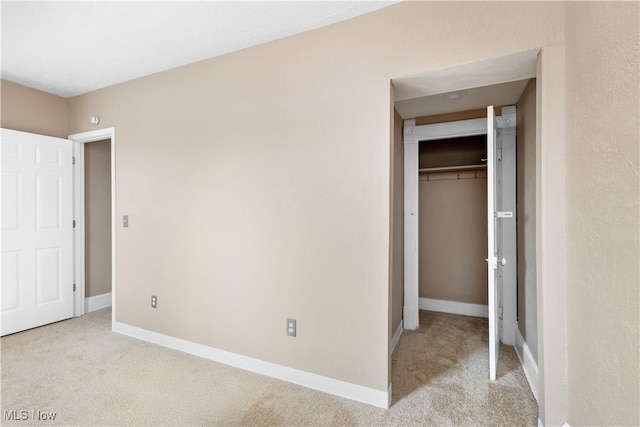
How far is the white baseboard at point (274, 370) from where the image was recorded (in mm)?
2002

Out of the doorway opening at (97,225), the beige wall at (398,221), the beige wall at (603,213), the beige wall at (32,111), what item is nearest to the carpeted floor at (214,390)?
the beige wall at (398,221)

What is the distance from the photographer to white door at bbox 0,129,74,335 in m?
3.02

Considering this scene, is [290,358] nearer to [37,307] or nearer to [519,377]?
[519,377]

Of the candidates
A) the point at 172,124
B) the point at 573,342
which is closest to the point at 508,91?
the point at 573,342

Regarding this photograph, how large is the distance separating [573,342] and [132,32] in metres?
3.36

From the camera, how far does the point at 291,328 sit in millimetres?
2256

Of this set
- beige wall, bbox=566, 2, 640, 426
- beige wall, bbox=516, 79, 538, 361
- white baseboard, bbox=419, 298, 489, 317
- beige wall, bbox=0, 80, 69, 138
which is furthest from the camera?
Answer: white baseboard, bbox=419, 298, 489, 317

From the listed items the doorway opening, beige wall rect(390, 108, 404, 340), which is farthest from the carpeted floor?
the doorway opening

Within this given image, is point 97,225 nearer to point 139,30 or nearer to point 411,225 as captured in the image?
point 139,30

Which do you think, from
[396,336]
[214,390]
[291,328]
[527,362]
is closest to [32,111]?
[214,390]

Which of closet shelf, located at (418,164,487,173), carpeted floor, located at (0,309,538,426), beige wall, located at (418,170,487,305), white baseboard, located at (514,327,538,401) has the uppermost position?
closet shelf, located at (418,164,487,173)

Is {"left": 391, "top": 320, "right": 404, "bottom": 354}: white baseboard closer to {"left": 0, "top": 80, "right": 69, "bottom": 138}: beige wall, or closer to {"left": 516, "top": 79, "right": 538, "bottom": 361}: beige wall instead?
{"left": 516, "top": 79, "right": 538, "bottom": 361}: beige wall

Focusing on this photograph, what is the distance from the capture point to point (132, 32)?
222 cm

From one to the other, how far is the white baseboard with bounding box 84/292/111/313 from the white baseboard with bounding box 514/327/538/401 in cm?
465
